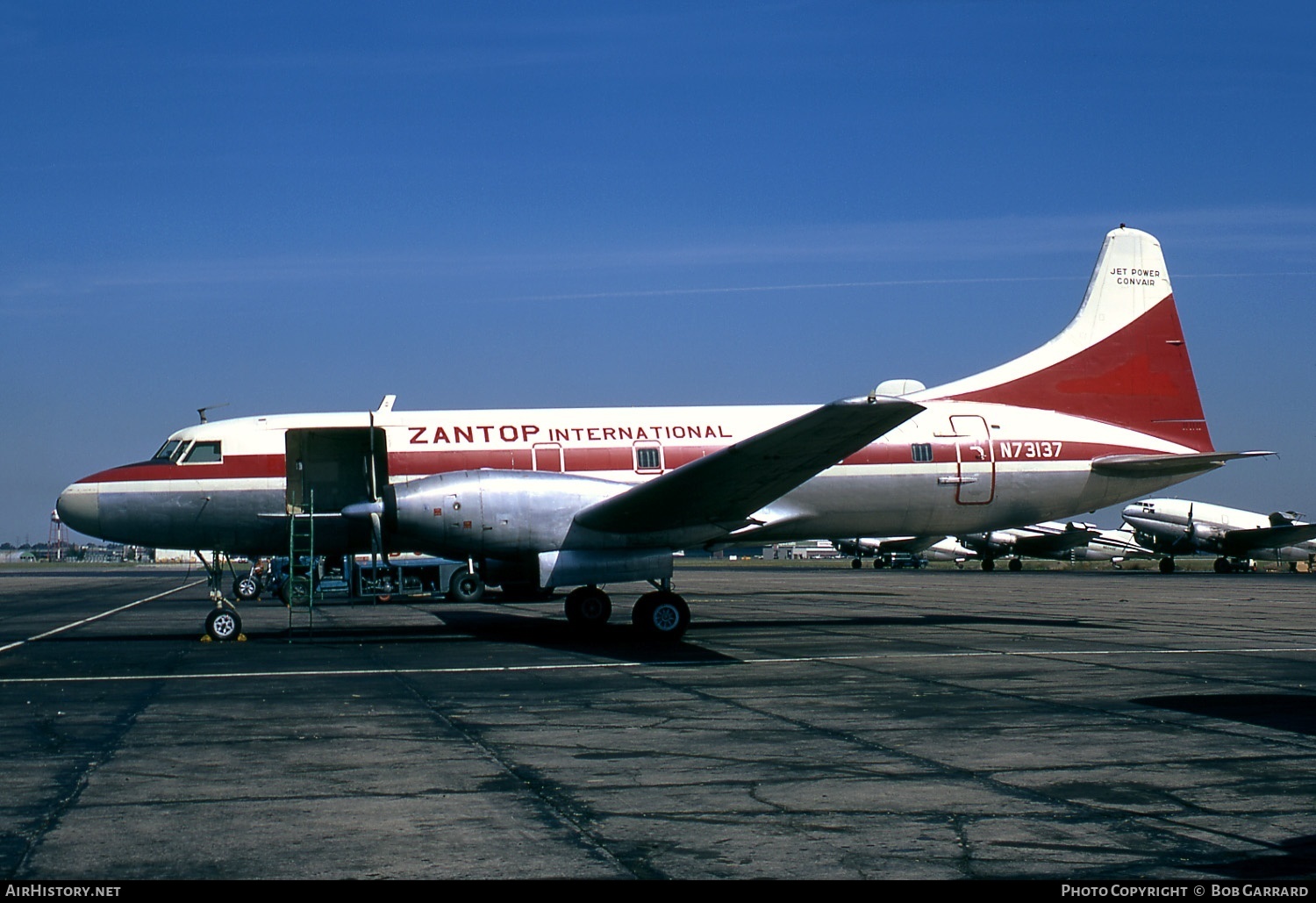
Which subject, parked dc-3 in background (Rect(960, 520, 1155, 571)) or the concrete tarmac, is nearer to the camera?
the concrete tarmac

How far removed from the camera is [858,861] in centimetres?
582

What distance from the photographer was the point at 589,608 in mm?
20406

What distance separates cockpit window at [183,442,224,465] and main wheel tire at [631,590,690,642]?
7.84 meters

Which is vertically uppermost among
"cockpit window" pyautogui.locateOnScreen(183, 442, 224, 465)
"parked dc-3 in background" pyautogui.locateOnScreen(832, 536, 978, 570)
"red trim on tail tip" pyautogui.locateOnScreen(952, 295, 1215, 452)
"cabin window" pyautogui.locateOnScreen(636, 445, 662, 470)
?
"red trim on tail tip" pyautogui.locateOnScreen(952, 295, 1215, 452)

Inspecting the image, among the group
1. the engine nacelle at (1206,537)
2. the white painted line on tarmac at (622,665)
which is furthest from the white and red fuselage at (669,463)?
the engine nacelle at (1206,537)

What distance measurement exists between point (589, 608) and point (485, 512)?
12.1 ft

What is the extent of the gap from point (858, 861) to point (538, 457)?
1471cm

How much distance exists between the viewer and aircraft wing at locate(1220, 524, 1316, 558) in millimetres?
60812

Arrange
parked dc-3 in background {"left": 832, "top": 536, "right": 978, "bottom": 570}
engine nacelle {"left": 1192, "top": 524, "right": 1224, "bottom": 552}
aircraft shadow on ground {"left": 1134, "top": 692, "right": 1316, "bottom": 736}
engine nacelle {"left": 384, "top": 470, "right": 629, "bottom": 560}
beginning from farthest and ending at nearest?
parked dc-3 in background {"left": 832, "top": 536, "right": 978, "bottom": 570}, engine nacelle {"left": 1192, "top": 524, "right": 1224, "bottom": 552}, engine nacelle {"left": 384, "top": 470, "right": 629, "bottom": 560}, aircraft shadow on ground {"left": 1134, "top": 692, "right": 1316, "bottom": 736}

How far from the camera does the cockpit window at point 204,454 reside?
1998cm

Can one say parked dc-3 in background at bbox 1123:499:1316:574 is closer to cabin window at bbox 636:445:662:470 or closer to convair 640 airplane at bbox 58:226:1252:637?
convair 640 airplane at bbox 58:226:1252:637

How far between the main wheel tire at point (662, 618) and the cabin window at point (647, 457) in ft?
8.64

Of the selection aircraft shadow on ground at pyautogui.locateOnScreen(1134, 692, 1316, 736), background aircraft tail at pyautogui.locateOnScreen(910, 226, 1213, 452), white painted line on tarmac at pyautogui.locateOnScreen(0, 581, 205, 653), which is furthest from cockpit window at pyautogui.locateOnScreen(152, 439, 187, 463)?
aircraft shadow on ground at pyautogui.locateOnScreen(1134, 692, 1316, 736)

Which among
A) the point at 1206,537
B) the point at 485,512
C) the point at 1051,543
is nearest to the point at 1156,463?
the point at 485,512
